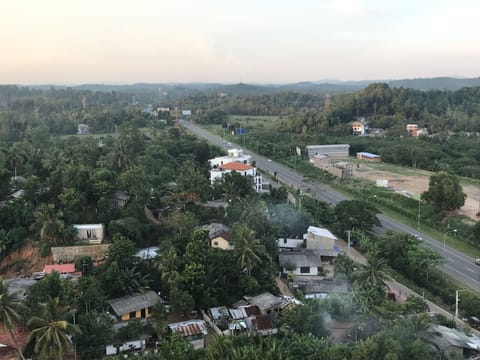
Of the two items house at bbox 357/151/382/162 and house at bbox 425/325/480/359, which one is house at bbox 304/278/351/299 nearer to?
house at bbox 425/325/480/359

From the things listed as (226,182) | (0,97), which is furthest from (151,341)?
(0,97)

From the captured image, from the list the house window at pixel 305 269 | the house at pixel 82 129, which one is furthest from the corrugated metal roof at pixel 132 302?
the house at pixel 82 129

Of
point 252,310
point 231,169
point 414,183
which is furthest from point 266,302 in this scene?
point 414,183

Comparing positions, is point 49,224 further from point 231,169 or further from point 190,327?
point 231,169

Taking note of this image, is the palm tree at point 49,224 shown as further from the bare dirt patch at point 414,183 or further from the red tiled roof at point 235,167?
the bare dirt patch at point 414,183

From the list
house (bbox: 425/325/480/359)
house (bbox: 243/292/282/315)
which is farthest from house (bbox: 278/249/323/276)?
house (bbox: 425/325/480/359)

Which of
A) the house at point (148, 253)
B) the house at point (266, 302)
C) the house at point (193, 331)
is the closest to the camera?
the house at point (193, 331)
